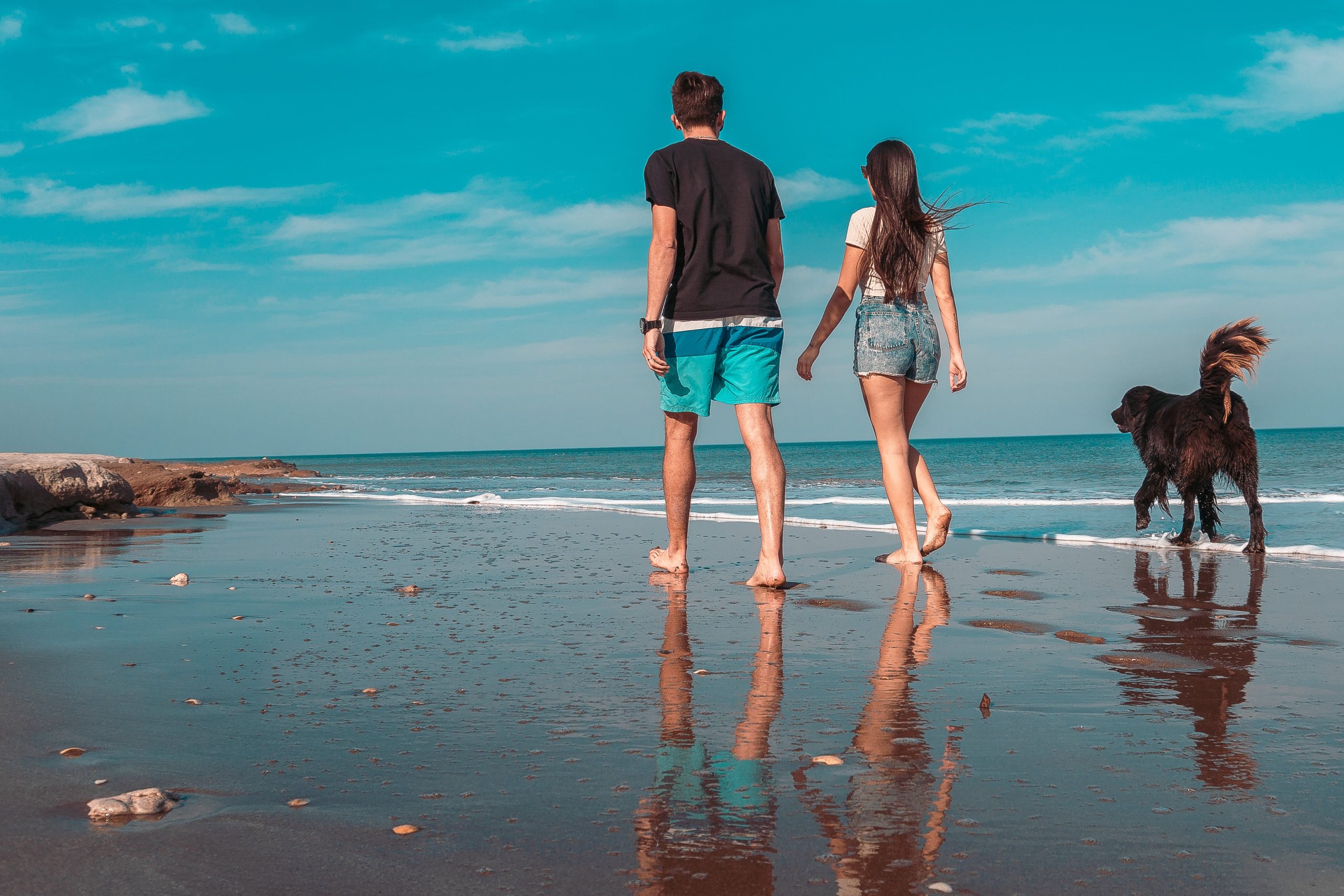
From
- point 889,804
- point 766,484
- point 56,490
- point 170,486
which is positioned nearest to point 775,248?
point 766,484

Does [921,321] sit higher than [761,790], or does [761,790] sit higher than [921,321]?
[921,321]

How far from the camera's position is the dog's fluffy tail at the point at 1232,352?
593 cm

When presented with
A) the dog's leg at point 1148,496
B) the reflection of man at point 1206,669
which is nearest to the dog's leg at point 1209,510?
the dog's leg at point 1148,496

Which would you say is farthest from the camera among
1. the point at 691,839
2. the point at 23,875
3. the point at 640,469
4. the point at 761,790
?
the point at 640,469

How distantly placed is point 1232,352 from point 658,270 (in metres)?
3.90

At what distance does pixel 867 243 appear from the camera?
15.9 feet

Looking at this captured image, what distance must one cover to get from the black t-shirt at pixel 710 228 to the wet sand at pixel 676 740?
4.11ft

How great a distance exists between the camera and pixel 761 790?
162 cm

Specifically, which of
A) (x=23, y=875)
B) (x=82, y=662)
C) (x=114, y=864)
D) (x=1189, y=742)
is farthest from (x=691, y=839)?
(x=82, y=662)

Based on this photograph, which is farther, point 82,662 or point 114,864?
point 82,662

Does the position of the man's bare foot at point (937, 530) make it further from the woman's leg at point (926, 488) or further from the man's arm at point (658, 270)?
the man's arm at point (658, 270)

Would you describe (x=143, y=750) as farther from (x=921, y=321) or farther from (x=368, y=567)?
(x=921, y=321)

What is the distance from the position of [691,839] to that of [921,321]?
3.84 meters

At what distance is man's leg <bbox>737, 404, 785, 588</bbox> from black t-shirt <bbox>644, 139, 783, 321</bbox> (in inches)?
18.3
